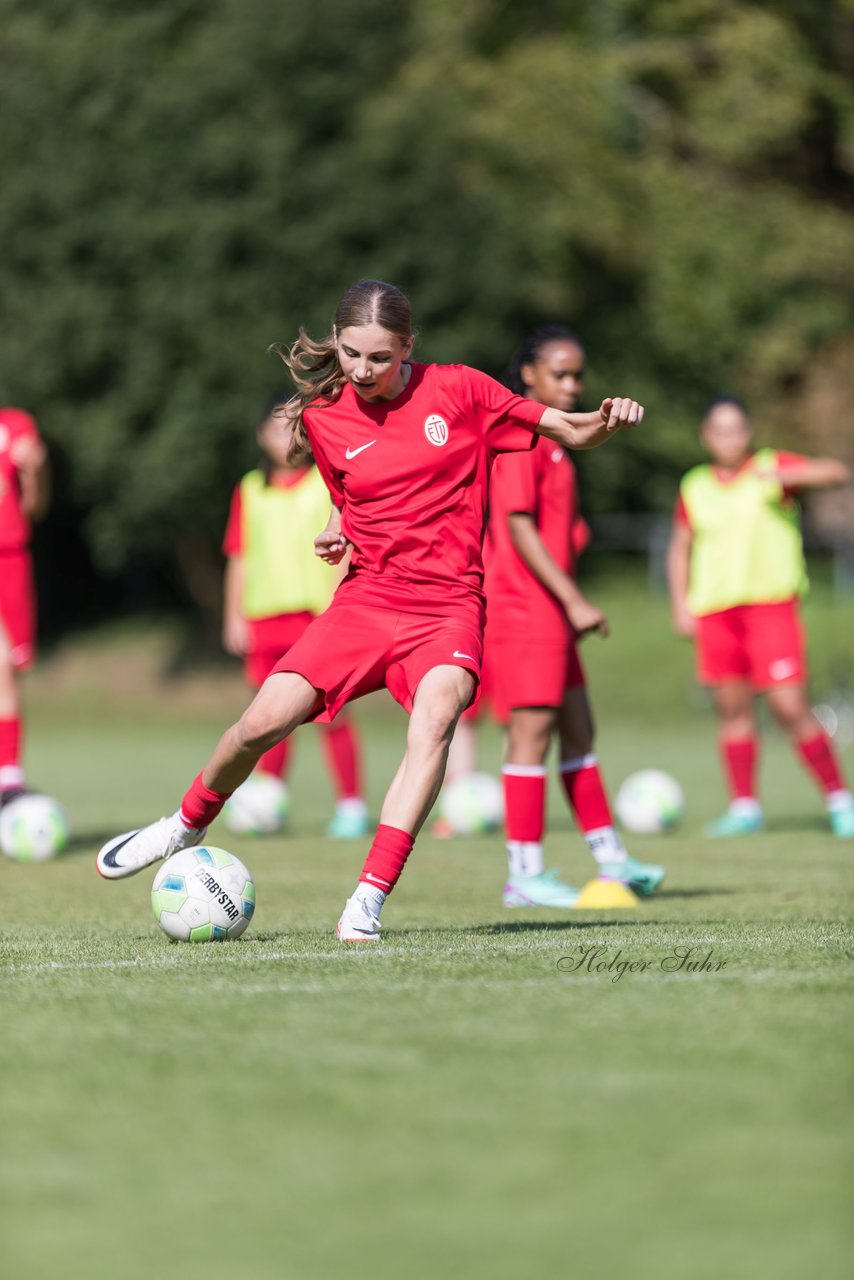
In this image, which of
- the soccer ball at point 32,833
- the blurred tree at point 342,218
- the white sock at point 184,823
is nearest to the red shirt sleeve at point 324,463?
the white sock at point 184,823

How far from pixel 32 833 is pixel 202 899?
365 centimetres

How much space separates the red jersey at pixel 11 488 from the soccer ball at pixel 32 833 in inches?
56.9

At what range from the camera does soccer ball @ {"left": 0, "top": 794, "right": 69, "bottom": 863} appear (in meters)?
8.91

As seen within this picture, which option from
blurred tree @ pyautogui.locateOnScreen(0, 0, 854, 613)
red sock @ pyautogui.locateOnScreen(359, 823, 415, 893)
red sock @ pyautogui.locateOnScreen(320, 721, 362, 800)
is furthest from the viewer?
blurred tree @ pyautogui.locateOnScreen(0, 0, 854, 613)

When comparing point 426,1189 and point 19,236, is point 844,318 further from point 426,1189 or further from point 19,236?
point 426,1189

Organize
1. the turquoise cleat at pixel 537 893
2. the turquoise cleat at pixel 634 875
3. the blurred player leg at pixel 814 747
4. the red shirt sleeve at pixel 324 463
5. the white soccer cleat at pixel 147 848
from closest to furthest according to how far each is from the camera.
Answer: the red shirt sleeve at pixel 324 463 < the white soccer cleat at pixel 147 848 < the turquoise cleat at pixel 537 893 < the turquoise cleat at pixel 634 875 < the blurred player leg at pixel 814 747

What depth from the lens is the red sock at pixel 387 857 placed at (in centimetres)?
534

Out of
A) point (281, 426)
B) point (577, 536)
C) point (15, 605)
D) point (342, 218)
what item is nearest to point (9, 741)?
point (15, 605)

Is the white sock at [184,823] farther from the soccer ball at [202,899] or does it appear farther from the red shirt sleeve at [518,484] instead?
the red shirt sleeve at [518,484]

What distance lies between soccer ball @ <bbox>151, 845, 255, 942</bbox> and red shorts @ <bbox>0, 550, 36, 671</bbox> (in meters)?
4.28

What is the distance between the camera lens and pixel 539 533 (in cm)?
731

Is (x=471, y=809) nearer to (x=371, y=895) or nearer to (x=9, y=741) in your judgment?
(x=9, y=741)

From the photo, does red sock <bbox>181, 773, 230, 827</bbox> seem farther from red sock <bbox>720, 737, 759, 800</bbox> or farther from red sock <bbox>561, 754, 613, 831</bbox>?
red sock <bbox>720, 737, 759, 800</bbox>

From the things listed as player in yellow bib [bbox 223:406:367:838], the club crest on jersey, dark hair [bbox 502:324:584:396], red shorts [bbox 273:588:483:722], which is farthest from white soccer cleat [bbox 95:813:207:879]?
player in yellow bib [bbox 223:406:367:838]
